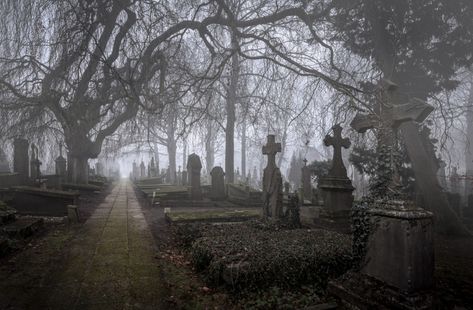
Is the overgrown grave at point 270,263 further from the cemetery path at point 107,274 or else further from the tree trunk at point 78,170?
the tree trunk at point 78,170

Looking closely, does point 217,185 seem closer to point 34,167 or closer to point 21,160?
point 21,160

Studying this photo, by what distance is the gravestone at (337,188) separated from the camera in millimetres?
9591

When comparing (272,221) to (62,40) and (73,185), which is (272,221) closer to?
(62,40)

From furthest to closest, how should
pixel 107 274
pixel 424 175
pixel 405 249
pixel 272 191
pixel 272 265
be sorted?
1. pixel 424 175
2. pixel 272 191
3. pixel 107 274
4. pixel 272 265
5. pixel 405 249

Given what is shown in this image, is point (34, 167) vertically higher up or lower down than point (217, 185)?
higher up

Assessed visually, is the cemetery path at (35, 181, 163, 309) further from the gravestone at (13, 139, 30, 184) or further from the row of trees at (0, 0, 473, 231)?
the gravestone at (13, 139, 30, 184)

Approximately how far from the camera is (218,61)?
36.7ft

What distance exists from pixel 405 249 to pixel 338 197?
232 inches

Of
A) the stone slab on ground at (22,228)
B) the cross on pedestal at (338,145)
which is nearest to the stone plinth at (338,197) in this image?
the cross on pedestal at (338,145)

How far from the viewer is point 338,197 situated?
970 cm

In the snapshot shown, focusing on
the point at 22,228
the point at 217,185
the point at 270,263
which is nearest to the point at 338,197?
the point at 270,263

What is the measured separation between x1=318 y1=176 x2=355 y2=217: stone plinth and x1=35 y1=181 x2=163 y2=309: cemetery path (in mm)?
5067

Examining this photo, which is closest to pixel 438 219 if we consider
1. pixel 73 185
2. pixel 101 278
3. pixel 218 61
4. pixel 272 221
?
pixel 272 221

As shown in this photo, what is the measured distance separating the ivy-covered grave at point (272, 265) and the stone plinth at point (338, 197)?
3345 millimetres
